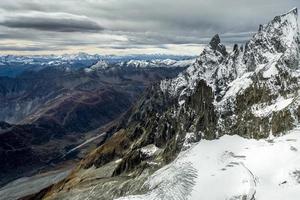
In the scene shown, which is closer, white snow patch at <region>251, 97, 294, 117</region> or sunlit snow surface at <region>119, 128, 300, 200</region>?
A: sunlit snow surface at <region>119, 128, 300, 200</region>

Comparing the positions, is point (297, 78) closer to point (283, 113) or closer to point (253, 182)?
point (283, 113)

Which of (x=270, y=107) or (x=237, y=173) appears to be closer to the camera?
(x=237, y=173)

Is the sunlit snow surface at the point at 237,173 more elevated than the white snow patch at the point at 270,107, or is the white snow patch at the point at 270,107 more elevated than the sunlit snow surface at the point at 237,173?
the white snow patch at the point at 270,107

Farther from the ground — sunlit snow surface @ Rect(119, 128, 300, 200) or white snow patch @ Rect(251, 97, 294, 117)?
white snow patch @ Rect(251, 97, 294, 117)

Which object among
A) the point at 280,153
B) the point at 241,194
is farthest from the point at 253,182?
the point at 280,153

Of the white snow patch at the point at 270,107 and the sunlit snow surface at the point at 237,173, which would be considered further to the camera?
the white snow patch at the point at 270,107

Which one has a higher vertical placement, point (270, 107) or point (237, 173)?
point (270, 107)

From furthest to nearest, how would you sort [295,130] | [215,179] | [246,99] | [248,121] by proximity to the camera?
[246,99]
[248,121]
[295,130]
[215,179]

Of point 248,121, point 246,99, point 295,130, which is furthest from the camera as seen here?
point 246,99
